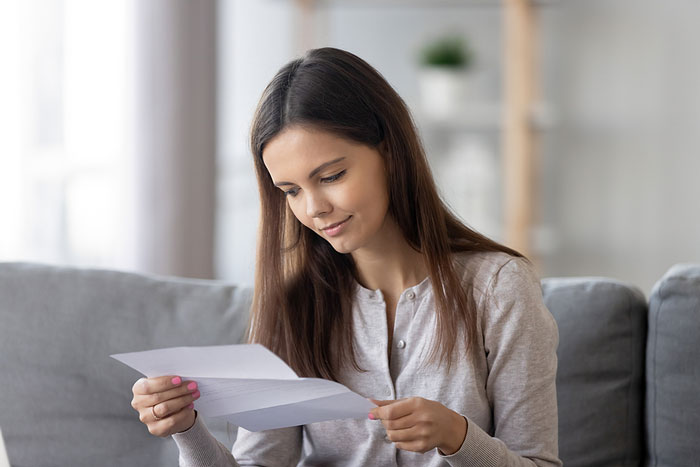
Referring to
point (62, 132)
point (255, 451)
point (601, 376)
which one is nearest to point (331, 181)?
point (255, 451)

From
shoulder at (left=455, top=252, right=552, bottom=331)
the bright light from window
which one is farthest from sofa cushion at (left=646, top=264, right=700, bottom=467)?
the bright light from window

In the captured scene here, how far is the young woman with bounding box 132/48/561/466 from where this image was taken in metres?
1.14

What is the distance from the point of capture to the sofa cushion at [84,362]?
152 cm

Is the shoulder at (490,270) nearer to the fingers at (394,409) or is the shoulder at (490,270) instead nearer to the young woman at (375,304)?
the young woman at (375,304)

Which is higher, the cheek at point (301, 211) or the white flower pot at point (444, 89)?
the white flower pot at point (444, 89)

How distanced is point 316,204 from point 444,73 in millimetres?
2417

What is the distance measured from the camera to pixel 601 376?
1.42 metres

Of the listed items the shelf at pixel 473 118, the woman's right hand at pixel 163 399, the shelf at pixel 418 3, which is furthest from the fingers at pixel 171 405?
the shelf at pixel 418 3

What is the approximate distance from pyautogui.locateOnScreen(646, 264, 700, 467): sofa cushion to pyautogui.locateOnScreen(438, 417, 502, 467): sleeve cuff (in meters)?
0.41

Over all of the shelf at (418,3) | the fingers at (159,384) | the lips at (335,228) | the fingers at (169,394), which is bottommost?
the fingers at (169,394)

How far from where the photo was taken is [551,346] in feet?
4.00

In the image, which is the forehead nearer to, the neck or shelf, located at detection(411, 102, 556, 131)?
the neck

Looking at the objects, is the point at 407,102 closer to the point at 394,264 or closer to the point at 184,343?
the point at 184,343

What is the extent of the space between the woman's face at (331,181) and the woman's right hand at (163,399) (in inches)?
10.8
